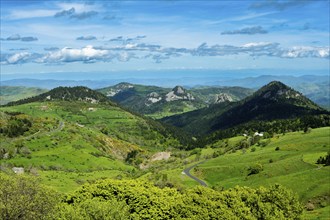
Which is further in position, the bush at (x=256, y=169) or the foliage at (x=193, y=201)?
the bush at (x=256, y=169)

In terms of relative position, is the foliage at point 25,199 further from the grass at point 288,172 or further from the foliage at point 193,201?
the grass at point 288,172

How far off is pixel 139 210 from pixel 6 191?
83.3ft

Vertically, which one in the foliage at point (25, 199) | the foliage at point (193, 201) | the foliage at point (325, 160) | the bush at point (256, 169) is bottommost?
the bush at point (256, 169)

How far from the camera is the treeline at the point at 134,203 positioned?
222ft

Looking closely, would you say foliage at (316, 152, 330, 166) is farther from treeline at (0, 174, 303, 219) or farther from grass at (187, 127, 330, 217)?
treeline at (0, 174, 303, 219)

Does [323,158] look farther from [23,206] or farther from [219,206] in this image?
[23,206]

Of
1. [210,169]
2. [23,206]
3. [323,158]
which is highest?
[23,206]

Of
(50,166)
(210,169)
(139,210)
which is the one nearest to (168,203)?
(139,210)

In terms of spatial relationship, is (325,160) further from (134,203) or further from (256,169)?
(134,203)

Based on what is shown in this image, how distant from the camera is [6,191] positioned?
70688 mm

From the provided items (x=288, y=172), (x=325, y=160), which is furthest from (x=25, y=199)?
(x=325, y=160)

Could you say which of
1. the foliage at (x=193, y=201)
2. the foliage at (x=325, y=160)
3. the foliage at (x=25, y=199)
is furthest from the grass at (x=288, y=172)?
the foliage at (x=25, y=199)

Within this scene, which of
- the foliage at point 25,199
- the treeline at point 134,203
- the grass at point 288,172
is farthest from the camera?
the grass at point 288,172

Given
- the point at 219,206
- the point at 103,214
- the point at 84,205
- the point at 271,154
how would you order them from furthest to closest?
the point at 271,154, the point at 219,206, the point at 84,205, the point at 103,214
